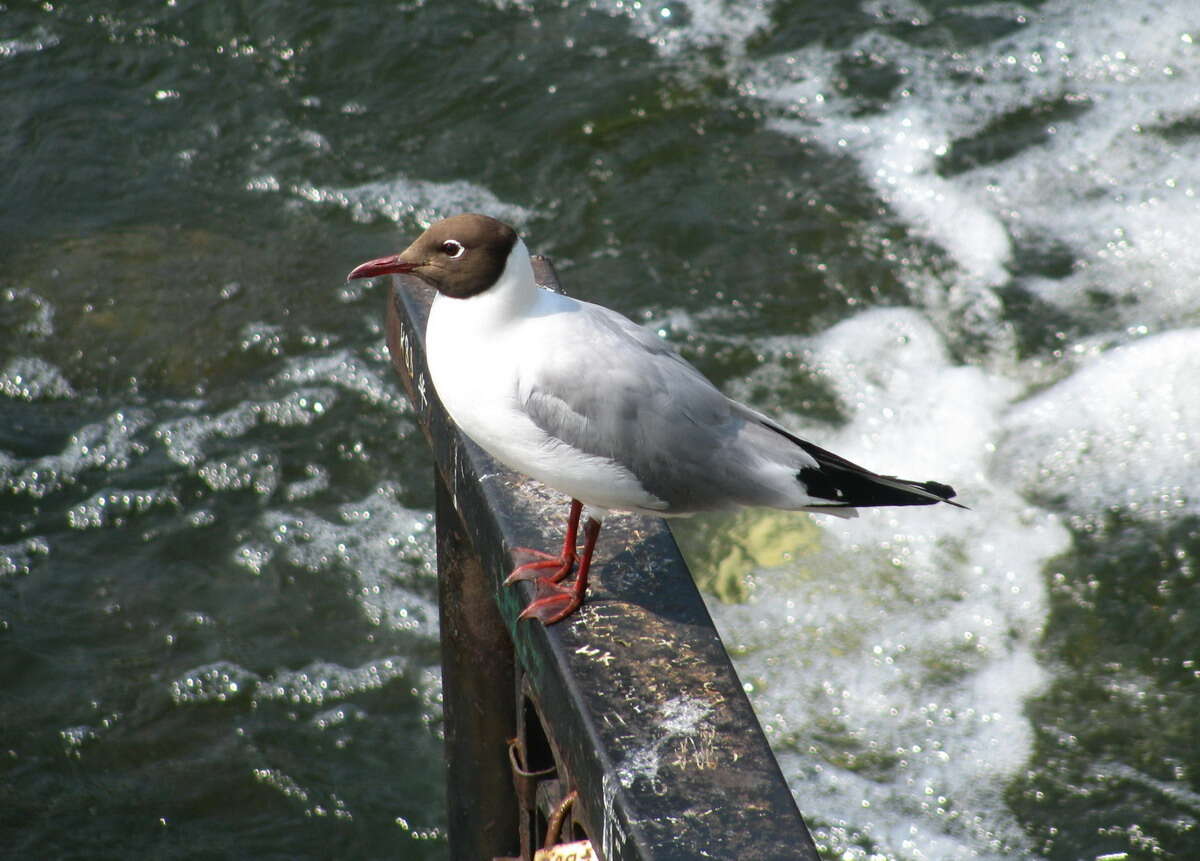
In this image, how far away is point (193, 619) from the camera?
164 inches

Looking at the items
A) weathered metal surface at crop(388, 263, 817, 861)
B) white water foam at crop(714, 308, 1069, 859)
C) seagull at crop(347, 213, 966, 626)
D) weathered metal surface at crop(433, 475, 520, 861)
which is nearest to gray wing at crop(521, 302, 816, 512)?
seagull at crop(347, 213, 966, 626)

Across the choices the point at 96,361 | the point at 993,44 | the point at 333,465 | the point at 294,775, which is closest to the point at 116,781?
the point at 294,775

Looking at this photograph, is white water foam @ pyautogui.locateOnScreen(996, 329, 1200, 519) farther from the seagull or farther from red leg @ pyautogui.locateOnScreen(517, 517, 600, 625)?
red leg @ pyautogui.locateOnScreen(517, 517, 600, 625)

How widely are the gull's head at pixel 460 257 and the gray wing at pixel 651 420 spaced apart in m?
0.14

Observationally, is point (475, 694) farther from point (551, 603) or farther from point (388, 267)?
point (388, 267)

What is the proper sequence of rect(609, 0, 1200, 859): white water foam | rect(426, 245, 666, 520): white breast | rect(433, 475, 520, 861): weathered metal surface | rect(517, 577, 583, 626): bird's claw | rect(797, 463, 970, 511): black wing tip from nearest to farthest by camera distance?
1. rect(517, 577, 583, 626): bird's claw
2. rect(426, 245, 666, 520): white breast
3. rect(797, 463, 970, 511): black wing tip
4. rect(433, 475, 520, 861): weathered metal surface
5. rect(609, 0, 1200, 859): white water foam

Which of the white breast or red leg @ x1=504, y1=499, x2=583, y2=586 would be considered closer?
red leg @ x1=504, y1=499, x2=583, y2=586

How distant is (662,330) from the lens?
16.8 ft

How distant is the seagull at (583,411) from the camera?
6.84ft

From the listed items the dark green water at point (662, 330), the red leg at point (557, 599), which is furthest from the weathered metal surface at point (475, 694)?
the dark green water at point (662, 330)

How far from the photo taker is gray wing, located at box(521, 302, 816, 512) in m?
2.12

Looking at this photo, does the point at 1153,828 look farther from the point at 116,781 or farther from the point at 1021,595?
the point at 116,781

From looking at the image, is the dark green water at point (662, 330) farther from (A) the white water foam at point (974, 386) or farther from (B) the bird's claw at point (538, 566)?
(B) the bird's claw at point (538, 566)

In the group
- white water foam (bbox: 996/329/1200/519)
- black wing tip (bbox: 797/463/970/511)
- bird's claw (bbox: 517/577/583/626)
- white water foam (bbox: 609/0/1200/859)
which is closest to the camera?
bird's claw (bbox: 517/577/583/626)
